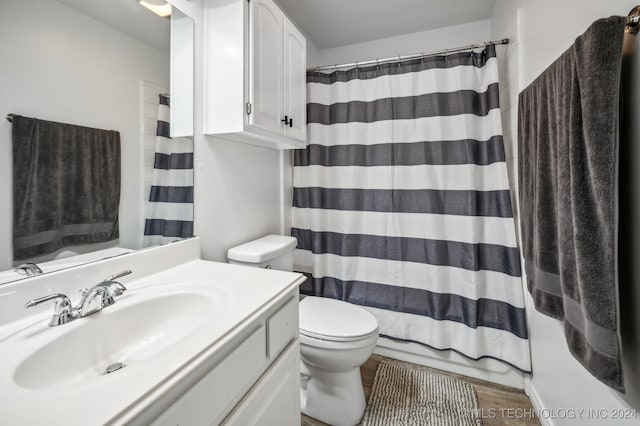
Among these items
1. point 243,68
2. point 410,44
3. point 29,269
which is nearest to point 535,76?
point 410,44

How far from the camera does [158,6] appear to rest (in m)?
1.05

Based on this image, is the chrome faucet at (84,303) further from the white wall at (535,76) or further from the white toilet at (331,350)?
the white wall at (535,76)

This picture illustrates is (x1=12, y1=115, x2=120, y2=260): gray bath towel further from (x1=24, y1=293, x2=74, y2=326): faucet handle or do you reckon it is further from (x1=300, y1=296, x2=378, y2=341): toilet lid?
(x1=300, y1=296, x2=378, y2=341): toilet lid

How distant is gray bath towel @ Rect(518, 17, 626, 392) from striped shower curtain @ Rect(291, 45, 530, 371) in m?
0.57

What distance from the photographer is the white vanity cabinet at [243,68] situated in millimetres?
1150

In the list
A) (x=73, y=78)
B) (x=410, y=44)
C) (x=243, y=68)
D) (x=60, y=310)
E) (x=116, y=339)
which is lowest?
(x=116, y=339)

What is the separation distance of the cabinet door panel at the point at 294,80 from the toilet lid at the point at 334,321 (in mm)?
983

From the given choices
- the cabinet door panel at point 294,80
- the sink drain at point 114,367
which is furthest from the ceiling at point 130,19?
the sink drain at point 114,367

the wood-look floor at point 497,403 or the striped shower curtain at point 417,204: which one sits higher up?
the striped shower curtain at point 417,204

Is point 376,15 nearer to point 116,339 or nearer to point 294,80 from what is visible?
point 294,80

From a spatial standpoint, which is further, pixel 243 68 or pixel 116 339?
pixel 243 68

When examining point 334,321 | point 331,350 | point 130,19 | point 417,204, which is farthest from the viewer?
point 417,204

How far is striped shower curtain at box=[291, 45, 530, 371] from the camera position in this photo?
154 cm

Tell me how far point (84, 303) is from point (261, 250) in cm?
74
